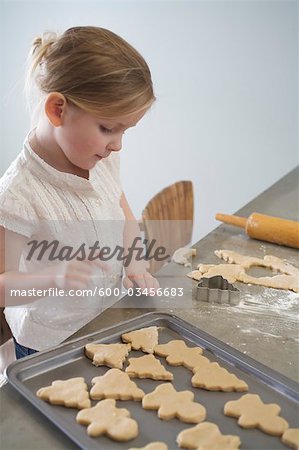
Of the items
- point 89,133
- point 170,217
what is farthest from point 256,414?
point 170,217

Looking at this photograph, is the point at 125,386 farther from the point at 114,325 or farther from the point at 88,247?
the point at 88,247

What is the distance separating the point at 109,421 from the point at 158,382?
4.7 inches

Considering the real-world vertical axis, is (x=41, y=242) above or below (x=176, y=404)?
above

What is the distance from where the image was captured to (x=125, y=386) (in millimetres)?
722

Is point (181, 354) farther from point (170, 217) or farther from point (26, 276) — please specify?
point (170, 217)

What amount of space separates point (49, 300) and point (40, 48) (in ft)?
1.54

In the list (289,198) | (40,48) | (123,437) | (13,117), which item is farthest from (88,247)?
(13,117)

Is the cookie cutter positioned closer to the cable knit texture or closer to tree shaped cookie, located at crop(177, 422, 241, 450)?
the cable knit texture

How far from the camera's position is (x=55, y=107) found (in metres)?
0.89

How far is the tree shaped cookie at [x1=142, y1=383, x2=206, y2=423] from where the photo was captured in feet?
2.20

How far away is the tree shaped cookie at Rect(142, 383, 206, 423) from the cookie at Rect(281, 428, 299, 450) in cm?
10

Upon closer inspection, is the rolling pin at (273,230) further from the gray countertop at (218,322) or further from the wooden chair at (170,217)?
the wooden chair at (170,217)

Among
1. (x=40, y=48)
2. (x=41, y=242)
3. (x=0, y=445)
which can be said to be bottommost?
(x=0, y=445)

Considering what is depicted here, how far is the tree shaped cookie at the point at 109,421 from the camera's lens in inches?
25.0
